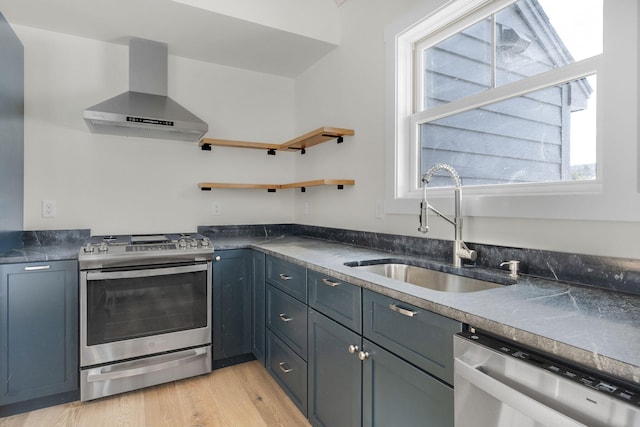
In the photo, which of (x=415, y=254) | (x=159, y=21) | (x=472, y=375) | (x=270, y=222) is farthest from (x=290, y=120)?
(x=472, y=375)

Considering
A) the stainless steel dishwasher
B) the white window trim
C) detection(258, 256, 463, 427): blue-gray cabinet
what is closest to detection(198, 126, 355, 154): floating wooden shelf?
the white window trim

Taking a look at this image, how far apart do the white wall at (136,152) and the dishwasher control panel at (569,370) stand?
2645 mm

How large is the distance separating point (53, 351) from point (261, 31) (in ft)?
8.00

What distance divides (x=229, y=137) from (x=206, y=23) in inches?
38.8

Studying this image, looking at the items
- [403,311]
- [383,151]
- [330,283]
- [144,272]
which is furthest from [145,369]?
[383,151]

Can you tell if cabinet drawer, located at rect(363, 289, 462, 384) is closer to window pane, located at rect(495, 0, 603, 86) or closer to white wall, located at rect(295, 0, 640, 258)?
white wall, located at rect(295, 0, 640, 258)

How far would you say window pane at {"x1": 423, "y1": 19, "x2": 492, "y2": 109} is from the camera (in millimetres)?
1863

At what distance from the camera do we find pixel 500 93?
5.64 feet

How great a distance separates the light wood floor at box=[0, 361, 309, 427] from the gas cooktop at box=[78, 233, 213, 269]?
830 mm

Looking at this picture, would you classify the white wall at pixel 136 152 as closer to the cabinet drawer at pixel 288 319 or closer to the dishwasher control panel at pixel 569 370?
the cabinet drawer at pixel 288 319

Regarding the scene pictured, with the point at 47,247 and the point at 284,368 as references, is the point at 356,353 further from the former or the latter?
the point at 47,247

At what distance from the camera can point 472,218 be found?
1.78 metres

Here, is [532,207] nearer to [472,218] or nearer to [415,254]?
[472,218]

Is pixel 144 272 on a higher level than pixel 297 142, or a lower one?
lower
